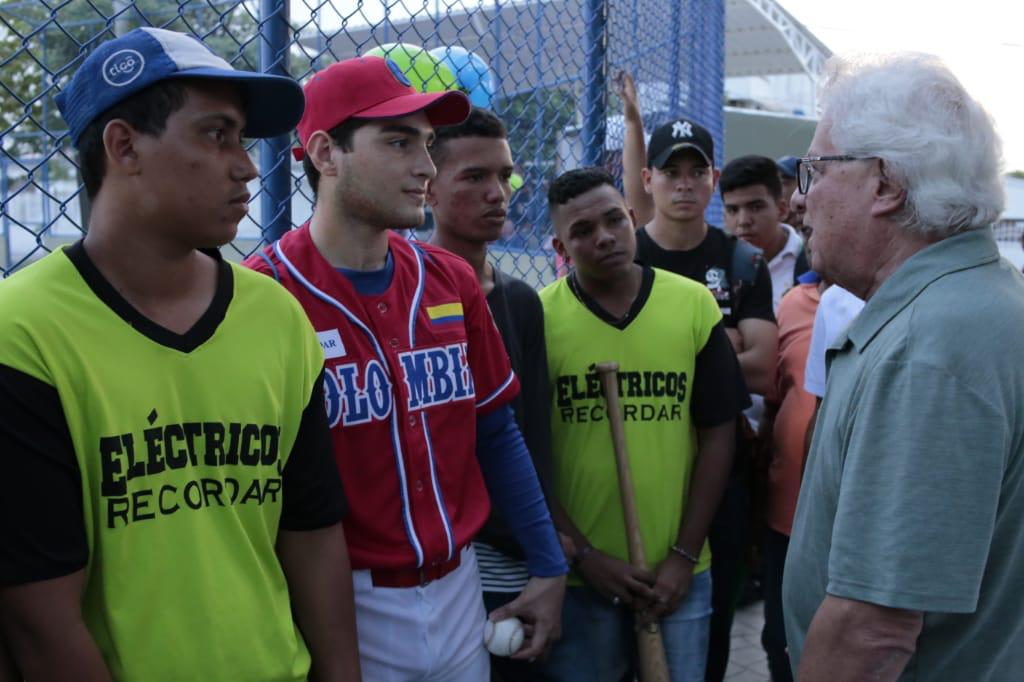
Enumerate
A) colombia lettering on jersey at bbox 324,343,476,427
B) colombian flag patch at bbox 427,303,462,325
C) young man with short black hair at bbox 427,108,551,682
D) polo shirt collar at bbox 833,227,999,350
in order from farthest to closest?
young man with short black hair at bbox 427,108,551,682, colombian flag patch at bbox 427,303,462,325, colombia lettering on jersey at bbox 324,343,476,427, polo shirt collar at bbox 833,227,999,350

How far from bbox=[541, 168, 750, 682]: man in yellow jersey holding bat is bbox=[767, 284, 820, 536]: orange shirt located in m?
0.39

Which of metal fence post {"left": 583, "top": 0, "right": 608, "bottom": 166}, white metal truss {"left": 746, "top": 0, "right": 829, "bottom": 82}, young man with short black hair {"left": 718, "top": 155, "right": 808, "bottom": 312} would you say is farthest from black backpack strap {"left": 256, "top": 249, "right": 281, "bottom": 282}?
white metal truss {"left": 746, "top": 0, "right": 829, "bottom": 82}

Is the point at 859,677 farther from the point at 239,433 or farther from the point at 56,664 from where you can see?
the point at 56,664

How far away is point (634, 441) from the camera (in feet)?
8.84

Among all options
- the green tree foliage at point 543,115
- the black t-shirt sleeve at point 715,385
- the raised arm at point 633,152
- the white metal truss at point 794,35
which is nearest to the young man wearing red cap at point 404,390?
the black t-shirt sleeve at point 715,385

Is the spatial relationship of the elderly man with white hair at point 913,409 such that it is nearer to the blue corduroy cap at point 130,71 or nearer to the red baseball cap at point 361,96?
the red baseball cap at point 361,96

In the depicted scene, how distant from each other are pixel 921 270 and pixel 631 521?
4.33 feet

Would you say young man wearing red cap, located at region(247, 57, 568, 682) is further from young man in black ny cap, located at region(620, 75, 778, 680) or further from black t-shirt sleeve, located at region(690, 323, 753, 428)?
young man in black ny cap, located at region(620, 75, 778, 680)

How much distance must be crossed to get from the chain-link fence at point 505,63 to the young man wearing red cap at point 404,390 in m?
0.21

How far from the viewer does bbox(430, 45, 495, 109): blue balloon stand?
305 centimetres

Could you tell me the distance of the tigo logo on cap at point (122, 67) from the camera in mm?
1445

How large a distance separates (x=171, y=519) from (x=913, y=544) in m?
1.19

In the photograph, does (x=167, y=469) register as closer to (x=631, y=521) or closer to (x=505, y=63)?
(x=631, y=521)

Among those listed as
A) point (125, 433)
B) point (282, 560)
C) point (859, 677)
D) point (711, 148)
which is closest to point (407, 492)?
point (282, 560)
